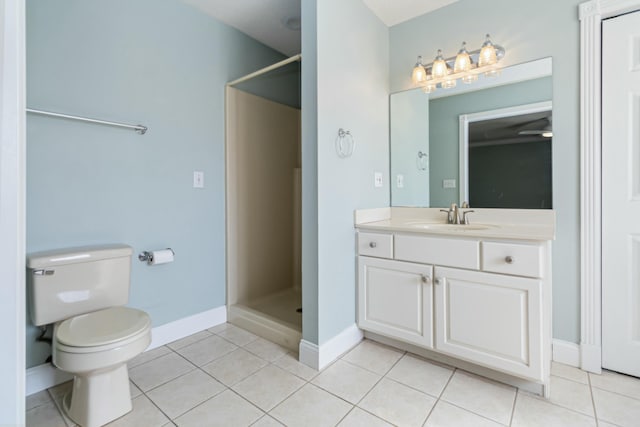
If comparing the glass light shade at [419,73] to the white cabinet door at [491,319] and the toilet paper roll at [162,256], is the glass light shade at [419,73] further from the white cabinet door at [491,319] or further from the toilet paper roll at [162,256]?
the toilet paper roll at [162,256]

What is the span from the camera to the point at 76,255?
1521mm

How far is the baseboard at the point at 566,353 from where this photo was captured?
1734 mm

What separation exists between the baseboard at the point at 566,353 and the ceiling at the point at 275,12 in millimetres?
2283

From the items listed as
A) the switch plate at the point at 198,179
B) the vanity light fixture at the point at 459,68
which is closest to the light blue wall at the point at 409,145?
the vanity light fixture at the point at 459,68

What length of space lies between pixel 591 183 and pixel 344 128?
1.41 metres

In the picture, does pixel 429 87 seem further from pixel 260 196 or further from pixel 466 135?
pixel 260 196

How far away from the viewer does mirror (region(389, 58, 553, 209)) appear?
1830mm

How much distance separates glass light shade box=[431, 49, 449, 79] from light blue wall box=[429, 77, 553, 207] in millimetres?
165

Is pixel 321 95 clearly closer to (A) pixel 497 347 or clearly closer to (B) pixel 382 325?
(B) pixel 382 325

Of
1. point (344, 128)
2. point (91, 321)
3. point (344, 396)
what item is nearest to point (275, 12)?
point (344, 128)

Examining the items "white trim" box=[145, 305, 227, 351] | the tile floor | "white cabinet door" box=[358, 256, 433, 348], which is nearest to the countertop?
"white cabinet door" box=[358, 256, 433, 348]

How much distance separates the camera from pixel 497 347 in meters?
1.51

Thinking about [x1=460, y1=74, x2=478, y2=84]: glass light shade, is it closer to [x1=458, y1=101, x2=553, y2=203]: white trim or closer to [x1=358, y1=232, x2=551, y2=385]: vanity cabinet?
[x1=458, y1=101, x2=553, y2=203]: white trim

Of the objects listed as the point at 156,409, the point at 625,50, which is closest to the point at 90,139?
the point at 156,409
